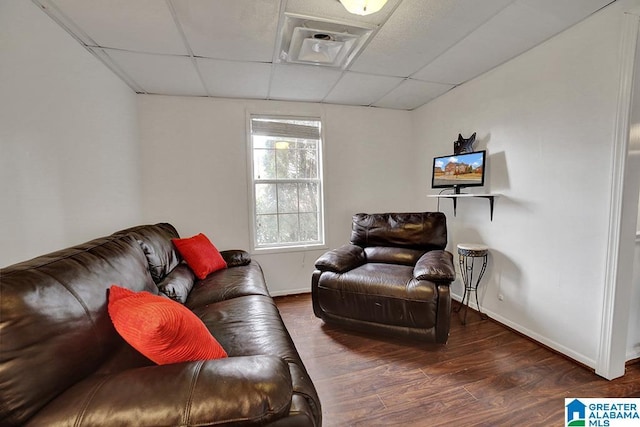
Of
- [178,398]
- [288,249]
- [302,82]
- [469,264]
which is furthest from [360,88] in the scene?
[178,398]

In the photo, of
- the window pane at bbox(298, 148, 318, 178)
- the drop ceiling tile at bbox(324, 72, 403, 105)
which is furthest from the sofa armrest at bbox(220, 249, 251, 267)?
the drop ceiling tile at bbox(324, 72, 403, 105)

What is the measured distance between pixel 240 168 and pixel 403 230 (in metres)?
1.93

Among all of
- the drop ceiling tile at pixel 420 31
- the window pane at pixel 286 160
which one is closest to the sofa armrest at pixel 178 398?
the drop ceiling tile at pixel 420 31

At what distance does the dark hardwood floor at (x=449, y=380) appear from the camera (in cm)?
143

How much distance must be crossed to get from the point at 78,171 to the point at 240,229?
5.05 ft

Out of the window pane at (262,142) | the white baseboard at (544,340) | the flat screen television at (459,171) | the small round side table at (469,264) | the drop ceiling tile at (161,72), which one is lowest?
the white baseboard at (544,340)

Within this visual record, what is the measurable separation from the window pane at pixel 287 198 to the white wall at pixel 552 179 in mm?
1978

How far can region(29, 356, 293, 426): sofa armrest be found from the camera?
0.70 meters

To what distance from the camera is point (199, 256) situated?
2299 mm

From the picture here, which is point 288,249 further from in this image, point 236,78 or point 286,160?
point 236,78

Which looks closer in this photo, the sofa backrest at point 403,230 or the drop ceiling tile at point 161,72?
the drop ceiling tile at point 161,72

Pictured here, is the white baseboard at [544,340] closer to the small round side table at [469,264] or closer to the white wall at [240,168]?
the small round side table at [469,264]

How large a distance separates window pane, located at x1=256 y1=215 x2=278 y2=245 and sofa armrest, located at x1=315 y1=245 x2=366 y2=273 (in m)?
0.94

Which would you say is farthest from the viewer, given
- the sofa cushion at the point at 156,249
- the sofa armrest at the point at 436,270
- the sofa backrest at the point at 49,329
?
the sofa armrest at the point at 436,270
